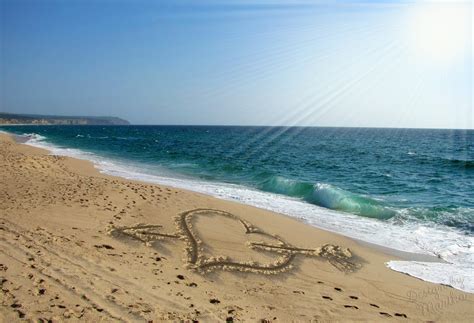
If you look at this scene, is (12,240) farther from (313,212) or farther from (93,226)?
(313,212)

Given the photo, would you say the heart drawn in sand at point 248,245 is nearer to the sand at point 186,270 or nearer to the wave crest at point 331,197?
the sand at point 186,270

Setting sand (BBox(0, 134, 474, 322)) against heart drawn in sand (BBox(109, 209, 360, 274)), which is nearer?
sand (BBox(0, 134, 474, 322))

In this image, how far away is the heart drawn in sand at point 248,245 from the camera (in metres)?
8.00

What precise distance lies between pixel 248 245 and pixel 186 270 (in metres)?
2.52

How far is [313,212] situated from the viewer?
1537 cm

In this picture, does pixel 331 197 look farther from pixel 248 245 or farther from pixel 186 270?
pixel 186 270

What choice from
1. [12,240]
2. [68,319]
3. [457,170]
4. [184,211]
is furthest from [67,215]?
[457,170]

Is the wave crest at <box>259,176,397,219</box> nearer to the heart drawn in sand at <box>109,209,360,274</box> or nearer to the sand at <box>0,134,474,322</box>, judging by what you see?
the sand at <box>0,134,474,322</box>

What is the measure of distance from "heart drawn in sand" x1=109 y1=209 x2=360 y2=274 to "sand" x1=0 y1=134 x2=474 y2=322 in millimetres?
29

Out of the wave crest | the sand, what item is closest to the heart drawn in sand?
the sand

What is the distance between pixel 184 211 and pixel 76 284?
253 inches

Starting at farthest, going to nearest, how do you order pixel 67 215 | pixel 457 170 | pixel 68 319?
1. pixel 457 170
2. pixel 67 215
3. pixel 68 319

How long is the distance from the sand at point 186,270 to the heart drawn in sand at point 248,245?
1.2 inches

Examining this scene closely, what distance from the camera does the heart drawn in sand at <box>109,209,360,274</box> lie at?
8.00 m
